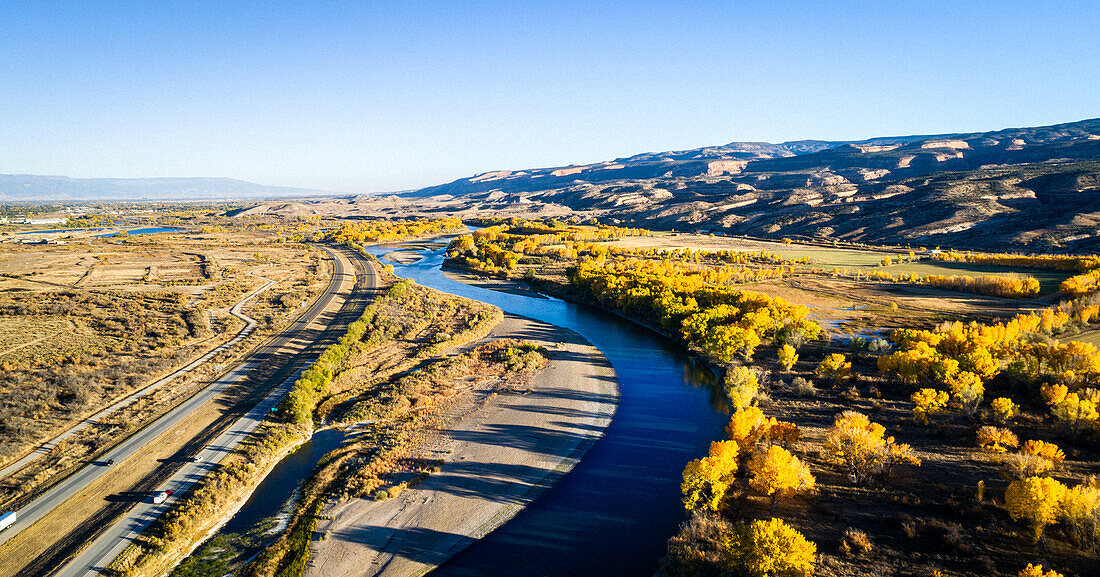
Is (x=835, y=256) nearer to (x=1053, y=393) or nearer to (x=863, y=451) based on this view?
(x=1053, y=393)

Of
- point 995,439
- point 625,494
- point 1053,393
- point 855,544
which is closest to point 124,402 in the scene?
point 625,494

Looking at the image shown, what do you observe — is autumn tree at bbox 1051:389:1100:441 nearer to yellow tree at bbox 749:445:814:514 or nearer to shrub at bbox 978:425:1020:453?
shrub at bbox 978:425:1020:453

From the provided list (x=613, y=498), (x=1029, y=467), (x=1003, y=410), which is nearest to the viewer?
(x=1029, y=467)

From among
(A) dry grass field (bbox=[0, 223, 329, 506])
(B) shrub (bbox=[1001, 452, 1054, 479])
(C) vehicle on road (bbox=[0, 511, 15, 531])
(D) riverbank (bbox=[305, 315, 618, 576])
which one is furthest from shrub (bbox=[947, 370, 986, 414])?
(A) dry grass field (bbox=[0, 223, 329, 506])

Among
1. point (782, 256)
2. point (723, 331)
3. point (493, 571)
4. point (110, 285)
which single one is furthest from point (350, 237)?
point (493, 571)

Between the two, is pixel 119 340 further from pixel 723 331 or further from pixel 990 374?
pixel 990 374

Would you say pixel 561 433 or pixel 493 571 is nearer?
pixel 493 571
